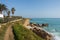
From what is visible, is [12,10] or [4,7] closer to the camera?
[4,7]

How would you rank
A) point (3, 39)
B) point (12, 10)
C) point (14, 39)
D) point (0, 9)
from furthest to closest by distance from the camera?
1. point (12, 10)
2. point (0, 9)
3. point (14, 39)
4. point (3, 39)

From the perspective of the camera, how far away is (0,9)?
71.2m

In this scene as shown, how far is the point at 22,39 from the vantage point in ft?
66.2

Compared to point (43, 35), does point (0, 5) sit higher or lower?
higher

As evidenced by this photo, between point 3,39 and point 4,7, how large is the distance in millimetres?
56466

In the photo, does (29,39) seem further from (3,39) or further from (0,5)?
(0,5)

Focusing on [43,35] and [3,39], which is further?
[43,35]

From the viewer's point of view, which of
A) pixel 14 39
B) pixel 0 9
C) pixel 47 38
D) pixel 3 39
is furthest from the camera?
pixel 0 9

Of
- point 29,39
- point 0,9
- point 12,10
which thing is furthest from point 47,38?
point 12,10

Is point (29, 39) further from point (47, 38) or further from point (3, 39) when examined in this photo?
→ point (47, 38)

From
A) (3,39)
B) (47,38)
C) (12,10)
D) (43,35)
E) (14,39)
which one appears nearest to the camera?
(3,39)

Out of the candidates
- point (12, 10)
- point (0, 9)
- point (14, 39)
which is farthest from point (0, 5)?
point (14, 39)

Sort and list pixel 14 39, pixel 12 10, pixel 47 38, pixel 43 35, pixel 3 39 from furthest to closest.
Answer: pixel 12 10 → pixel 43 35 → pixel 47 38 → pixel 14 39 → pixel 3 39

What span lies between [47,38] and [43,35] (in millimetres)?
2006
